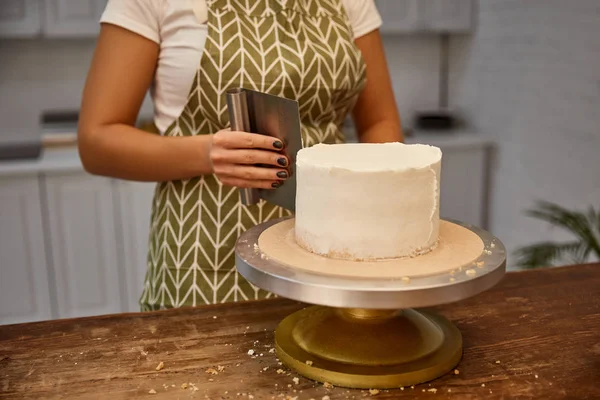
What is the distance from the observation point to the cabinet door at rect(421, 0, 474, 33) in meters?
3.23

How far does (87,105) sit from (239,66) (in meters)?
0.31

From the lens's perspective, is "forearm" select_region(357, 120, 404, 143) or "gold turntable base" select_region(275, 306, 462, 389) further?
"forearm" select_region(357, 120, 404, 143)

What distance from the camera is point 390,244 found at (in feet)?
2.74

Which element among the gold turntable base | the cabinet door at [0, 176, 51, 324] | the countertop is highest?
the gold turntable base

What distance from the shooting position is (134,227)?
2770mm

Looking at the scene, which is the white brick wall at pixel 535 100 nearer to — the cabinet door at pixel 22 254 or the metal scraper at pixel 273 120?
the metal scraper at pixel 273 120

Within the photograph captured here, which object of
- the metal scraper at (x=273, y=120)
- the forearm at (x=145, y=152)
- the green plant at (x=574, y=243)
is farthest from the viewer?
the green plant at (x=574, y=243)

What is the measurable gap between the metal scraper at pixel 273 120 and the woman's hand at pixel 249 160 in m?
0.01

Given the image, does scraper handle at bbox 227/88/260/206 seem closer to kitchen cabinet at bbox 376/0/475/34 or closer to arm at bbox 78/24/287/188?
arm at bbox 78/24/287/188

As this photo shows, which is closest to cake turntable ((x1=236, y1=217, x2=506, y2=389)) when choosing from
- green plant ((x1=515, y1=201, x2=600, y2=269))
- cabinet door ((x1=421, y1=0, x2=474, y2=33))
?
green plant ((x1=515, y1=201, x2=600, y2=269))

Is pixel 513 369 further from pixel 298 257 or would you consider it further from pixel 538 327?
pixel 298 257

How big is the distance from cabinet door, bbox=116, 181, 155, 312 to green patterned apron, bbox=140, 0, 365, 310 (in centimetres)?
141

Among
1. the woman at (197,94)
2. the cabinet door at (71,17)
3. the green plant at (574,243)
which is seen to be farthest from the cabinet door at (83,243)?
the green plant at (574,243)

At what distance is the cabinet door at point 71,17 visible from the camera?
274 centimetres
